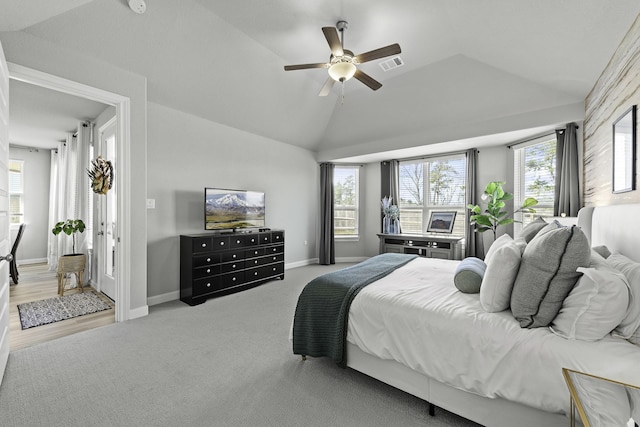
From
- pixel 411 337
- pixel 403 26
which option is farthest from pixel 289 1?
pixel 411 337

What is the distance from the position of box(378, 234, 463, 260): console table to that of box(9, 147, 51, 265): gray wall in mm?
7211

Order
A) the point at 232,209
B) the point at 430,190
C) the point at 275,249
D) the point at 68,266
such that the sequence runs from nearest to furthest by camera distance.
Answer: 1. the point at 68,266
2. the point at 232,209
3. the point at 275,249
4. the point at 430,190

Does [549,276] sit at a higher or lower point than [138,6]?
lower

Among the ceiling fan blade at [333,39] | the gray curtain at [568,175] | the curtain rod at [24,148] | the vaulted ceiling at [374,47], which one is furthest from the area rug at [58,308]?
the gray curtain at [568,175]

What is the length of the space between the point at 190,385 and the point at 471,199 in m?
4.99

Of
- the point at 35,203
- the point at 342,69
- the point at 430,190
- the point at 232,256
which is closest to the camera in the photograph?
the point at 342,69

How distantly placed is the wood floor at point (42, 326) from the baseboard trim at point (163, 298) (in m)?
0.39

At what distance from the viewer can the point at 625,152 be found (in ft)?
6.86

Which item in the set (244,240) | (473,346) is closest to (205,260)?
(244,240)

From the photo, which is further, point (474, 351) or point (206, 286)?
point (206, 286)

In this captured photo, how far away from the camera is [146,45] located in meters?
2.94

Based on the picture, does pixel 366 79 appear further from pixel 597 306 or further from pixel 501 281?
pixel 597 306

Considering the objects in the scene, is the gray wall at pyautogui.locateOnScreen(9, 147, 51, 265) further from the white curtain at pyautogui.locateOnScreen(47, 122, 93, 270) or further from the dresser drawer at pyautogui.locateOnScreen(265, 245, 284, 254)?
the dresser drawer at pyautogui.locateOnScreen(265, 245, 284, 254)

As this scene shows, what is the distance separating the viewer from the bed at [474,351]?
4.02ft
